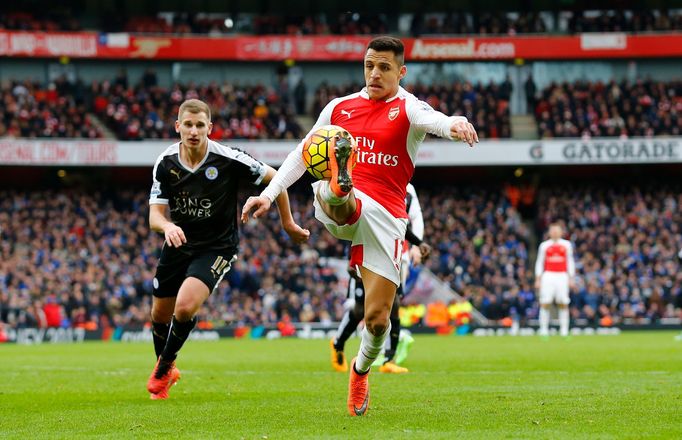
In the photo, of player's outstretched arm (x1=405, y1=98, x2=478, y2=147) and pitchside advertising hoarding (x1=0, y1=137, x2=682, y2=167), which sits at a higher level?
pitchside advertising hoarding (x1=0, y1=137, x2=682, y2=167)

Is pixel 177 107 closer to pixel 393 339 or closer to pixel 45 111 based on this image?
pixel 45 111

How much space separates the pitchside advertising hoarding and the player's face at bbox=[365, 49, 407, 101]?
28.8m

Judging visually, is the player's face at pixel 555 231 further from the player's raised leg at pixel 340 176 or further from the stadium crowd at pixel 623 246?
the player's raised leg at pixel 340 176

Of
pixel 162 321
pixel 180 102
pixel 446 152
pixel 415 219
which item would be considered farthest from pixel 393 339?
pixel 180 102

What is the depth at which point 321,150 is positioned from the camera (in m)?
6.91

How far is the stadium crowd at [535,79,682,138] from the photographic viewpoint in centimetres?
3894

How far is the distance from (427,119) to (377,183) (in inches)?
24.1

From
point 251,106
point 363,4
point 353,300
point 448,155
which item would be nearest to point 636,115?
point 448,155

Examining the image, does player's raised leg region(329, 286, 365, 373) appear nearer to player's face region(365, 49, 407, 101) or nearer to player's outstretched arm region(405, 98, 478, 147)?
player's face region(365, 49, 407, 101)

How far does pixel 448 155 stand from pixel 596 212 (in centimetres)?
560

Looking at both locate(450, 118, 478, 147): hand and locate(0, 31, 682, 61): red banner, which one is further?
locate(0, 31, 682, 61): red banner

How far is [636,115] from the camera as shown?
1563 inches

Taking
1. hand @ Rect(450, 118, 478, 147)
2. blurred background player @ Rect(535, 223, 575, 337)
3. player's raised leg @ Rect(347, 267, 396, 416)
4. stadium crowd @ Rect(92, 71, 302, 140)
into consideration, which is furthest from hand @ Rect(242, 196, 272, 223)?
stadium crowd @ Rect(92, 71, 302, 140)

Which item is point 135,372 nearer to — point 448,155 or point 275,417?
point 275,417
